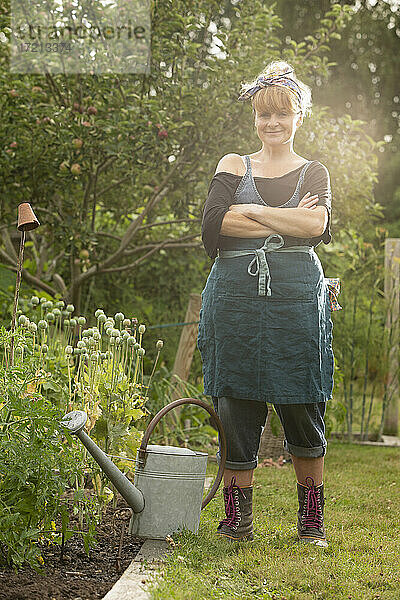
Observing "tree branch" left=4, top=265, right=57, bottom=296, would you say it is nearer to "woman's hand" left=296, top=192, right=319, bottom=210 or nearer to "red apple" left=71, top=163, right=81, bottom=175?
"red apple" left=71, top=163, right=81, bottom=175

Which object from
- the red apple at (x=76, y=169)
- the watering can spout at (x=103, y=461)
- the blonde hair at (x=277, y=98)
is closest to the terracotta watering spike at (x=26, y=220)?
the watering can spout at (x=103, y=461)

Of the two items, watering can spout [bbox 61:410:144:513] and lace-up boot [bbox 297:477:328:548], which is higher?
watering can spout [bbox 61:410:144:513]

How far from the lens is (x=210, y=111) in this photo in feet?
15.2

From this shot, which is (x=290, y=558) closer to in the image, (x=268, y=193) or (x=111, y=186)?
(x=268, y=193)

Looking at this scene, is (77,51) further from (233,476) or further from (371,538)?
(371,538)

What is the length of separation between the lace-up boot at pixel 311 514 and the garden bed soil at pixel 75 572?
553mm

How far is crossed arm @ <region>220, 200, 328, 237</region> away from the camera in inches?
96.3

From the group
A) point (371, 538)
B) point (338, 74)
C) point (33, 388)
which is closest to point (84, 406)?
point (33, 388)

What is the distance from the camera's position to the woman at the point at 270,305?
2.47 m

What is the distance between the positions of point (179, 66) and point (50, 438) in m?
3.27

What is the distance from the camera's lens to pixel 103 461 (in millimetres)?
2197

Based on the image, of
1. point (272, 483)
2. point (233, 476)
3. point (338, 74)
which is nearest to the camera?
point (233, 476)

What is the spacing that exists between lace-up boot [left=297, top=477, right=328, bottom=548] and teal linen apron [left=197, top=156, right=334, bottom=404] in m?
0.32

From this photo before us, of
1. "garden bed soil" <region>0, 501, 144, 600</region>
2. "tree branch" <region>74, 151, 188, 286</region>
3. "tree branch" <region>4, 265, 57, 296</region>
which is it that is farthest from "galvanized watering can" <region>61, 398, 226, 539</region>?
"tree branch" <region>4, 265, 57, 296</region>
